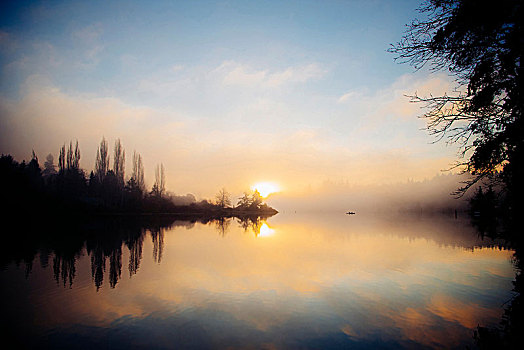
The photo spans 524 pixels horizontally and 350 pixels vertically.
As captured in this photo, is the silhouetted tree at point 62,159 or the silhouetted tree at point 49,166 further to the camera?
the silhouetted tree at point 49,166

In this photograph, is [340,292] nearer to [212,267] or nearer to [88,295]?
[212,267]

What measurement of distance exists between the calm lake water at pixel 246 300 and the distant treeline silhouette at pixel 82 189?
134 ft

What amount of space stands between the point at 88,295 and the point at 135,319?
3515 mm

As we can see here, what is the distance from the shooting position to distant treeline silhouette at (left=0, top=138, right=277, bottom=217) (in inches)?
1885

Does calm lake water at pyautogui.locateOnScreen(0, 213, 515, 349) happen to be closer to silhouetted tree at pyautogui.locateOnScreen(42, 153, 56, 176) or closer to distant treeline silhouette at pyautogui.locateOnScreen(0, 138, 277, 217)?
distant treeline silhouette at pyautogui.locateOnScreen(0, 138, 277, 217)

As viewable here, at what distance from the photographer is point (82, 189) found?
85438mm

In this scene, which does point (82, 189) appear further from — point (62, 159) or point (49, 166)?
point (49, 166)

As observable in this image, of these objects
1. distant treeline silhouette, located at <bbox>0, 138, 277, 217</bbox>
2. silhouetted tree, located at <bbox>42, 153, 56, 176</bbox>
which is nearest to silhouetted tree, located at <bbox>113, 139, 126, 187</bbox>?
distant treeline silhouette, located at <bbox>0, 138, 277, 217</bbox>

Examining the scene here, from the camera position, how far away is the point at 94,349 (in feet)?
19.9

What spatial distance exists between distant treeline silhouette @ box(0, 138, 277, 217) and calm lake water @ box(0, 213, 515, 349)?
40.9m

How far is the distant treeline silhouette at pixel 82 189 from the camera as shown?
157ft

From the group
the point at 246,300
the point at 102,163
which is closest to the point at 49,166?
the point at 102,163

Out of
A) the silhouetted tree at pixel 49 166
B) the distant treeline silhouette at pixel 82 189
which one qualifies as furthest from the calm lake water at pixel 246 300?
the silhouetted tree at pixel 49 166

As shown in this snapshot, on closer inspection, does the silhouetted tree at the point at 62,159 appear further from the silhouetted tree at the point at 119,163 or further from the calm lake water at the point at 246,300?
the calm lake water at the point at 246,300
